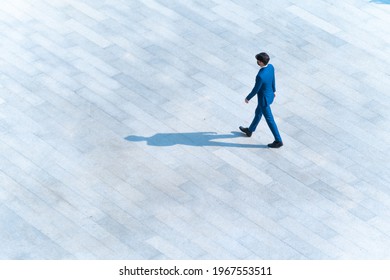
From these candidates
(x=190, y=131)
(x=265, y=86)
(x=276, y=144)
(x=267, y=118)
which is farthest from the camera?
(x=190, y=131)

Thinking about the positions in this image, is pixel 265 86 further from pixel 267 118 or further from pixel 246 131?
pixel 246 131

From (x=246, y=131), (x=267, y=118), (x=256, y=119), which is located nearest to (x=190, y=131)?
(x=246, y=131)

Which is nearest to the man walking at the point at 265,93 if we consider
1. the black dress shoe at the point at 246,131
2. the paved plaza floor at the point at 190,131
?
the black dress shoe at the point at 246,131

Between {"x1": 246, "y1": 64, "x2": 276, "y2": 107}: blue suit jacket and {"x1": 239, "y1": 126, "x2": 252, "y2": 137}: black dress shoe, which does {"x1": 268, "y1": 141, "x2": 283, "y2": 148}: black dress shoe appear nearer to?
{"x1": 239, "y1": 126, "x2": 252, "y2": 137}: black dress shoe

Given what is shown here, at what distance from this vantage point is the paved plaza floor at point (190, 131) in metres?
14.2

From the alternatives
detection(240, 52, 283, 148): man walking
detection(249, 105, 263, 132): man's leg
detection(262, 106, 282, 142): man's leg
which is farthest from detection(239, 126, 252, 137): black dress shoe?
detection(262, 106, 282, 142): man's leg

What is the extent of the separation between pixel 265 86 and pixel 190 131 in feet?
5.33

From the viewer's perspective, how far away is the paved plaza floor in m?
14.2

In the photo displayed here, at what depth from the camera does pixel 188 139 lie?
16.0m

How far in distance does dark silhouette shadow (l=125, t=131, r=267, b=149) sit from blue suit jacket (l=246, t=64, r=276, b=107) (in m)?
0.89

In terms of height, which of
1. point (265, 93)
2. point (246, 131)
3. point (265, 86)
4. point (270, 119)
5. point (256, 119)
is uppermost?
point (265, 86)

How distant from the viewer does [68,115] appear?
16.4 meters
